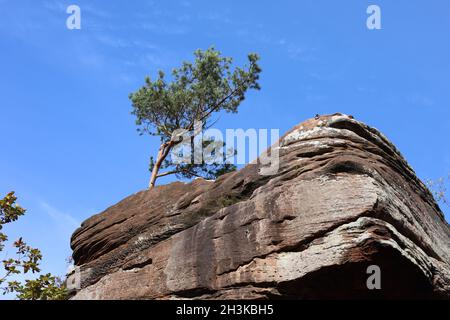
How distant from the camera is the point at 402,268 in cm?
1149

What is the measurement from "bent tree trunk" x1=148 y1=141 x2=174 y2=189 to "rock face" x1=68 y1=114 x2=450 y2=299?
1147 centimetres

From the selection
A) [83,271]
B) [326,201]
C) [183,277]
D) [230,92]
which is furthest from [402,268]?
[230,92]

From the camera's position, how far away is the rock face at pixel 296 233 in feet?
37.5

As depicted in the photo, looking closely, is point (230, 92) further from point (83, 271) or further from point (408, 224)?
point (408, 224)

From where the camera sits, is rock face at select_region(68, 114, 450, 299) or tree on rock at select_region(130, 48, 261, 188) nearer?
rock face at select_region(68, 114, 450, 299)

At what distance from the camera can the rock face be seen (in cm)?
1143

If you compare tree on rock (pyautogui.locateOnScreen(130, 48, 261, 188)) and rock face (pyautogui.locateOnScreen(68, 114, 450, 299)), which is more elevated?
tree on rock (pyautogui.locateOnScreen(130, 48, 261, 188))

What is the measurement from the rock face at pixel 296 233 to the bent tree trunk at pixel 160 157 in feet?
37.6

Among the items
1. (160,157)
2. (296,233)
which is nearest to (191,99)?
(160,157)

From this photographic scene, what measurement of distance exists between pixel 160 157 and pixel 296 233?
1732 centimetres

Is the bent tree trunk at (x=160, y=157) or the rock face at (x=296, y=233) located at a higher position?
the bent tree trunk at (x=160, y=157)

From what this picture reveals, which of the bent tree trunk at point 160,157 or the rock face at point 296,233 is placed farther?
the bent tree trunk at point 160,157

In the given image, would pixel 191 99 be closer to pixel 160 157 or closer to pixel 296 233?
pixel 160 157
